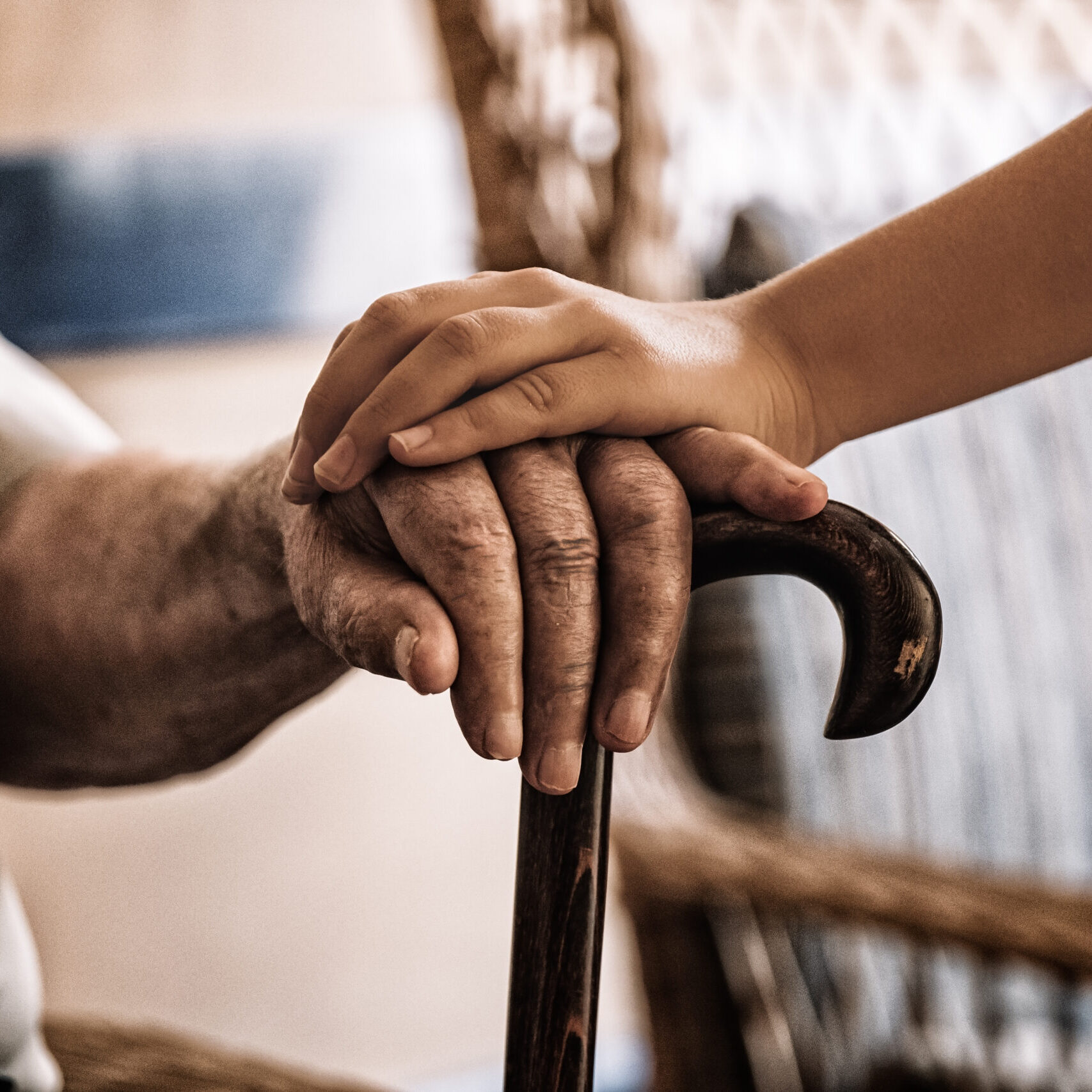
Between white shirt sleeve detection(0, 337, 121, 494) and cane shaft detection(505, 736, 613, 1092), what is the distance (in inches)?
10.4

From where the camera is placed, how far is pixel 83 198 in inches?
47.7

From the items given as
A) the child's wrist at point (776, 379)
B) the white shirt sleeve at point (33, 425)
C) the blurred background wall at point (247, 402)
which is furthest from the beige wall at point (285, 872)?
the child's wrist at point (776, 379)

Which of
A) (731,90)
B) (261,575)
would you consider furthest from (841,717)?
(731,90)

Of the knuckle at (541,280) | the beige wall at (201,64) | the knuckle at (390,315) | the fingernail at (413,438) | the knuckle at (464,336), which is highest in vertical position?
the beige wall at (201,64)

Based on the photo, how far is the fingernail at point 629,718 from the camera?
0.49 ft

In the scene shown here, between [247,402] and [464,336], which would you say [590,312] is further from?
[247,402]

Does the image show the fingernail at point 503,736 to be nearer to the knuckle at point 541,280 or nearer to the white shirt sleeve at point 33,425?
the knuckle at point 541,280

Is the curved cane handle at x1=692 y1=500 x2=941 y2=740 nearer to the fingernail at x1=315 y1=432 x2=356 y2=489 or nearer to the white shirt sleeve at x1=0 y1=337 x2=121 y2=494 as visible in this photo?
the fingernail at x1=315 y1=432 x2=356 y2=489

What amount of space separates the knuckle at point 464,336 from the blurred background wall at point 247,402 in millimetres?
1070

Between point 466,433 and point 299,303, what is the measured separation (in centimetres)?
115

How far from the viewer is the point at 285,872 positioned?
118 centimetres

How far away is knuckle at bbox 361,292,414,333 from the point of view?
184 millimetres

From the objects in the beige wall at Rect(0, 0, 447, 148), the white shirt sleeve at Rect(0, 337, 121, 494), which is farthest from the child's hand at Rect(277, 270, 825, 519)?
the beige wall at Rect(0, 0, 447, 148)

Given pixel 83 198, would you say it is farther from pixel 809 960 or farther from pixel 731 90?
pixel 809 960
